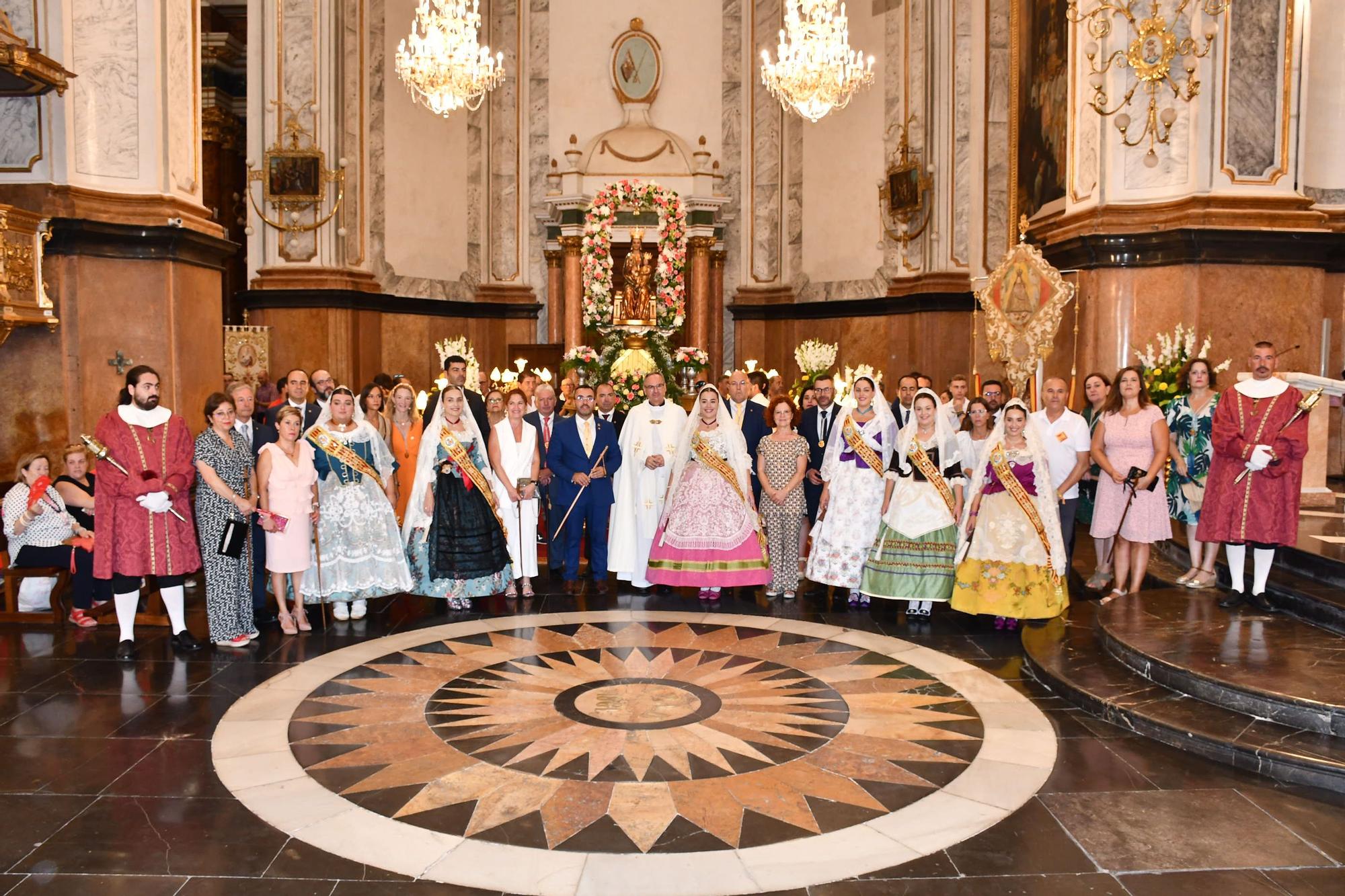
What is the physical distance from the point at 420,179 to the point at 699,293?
17.2ft

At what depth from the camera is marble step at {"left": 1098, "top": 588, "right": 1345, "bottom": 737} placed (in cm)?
523

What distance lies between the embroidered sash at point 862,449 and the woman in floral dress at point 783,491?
0.40 meters

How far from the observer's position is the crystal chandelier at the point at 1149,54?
852cm

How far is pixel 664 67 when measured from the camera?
20312 millimetres

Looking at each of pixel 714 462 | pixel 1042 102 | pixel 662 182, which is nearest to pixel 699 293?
pixel 662 182

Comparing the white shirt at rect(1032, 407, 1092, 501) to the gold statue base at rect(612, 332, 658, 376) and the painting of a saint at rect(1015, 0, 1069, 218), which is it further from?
the gold statue base at rect(612, 332, 658, 376)

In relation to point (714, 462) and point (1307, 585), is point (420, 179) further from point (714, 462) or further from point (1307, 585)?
point (1307, 585)

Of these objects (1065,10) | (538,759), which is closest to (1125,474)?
(538,759)

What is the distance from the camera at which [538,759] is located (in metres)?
5.04

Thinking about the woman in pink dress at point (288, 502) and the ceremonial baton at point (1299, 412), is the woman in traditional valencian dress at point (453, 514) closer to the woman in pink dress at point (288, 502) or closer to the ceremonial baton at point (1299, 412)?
the woman in pink dress at point (288, 502)

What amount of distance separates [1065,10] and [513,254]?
36.8 feet

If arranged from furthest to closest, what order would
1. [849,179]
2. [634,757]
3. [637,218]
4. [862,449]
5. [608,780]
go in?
[849,179], [637,218], [862,449], [634,757], [608,780]

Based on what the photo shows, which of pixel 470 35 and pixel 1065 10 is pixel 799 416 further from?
pixel 470 35

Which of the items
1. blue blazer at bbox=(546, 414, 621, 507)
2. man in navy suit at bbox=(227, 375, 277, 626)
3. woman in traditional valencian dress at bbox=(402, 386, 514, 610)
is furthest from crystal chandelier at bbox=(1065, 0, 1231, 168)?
man in navy suit at bbox=(227, 375, 277, 626)
